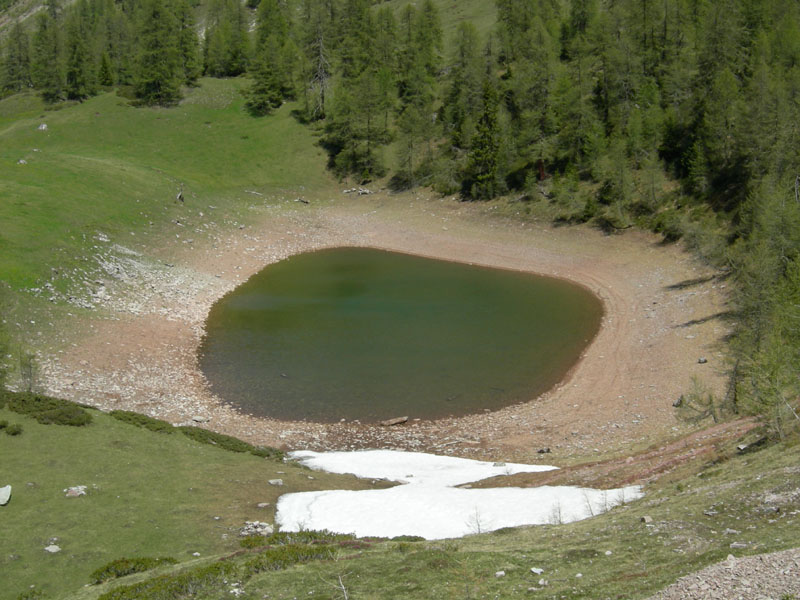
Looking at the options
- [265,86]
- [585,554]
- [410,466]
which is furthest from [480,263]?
[265,86]

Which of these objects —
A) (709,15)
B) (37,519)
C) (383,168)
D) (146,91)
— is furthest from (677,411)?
(146,91)

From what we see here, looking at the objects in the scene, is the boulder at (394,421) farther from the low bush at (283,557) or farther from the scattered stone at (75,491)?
the low bush at (283,557)

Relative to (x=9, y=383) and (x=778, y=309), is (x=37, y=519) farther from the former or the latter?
(x=778, y=309)

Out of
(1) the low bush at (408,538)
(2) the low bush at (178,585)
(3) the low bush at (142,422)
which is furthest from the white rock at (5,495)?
(1) the low bush at (408,538)

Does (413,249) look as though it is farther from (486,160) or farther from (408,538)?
(408,538)

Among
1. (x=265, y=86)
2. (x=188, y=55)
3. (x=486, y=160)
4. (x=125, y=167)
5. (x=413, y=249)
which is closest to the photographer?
(x=413, y=249)
